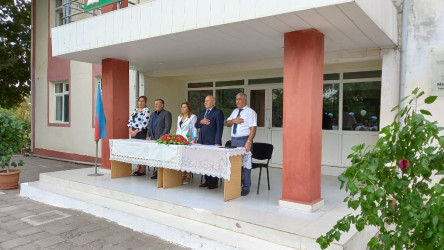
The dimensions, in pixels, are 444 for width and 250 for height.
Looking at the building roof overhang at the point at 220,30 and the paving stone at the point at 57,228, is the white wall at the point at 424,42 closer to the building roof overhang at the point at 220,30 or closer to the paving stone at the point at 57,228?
the building roof overhang at the point at 220,30

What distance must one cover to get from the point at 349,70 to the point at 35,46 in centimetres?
1075

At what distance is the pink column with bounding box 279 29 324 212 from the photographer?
3969mm

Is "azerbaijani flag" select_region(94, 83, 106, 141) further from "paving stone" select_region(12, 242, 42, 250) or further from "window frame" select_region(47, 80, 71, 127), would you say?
"window frame" select_region(47, 80, 71, 127)

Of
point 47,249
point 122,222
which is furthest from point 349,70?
point 47,249

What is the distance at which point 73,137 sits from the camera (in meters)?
10.1

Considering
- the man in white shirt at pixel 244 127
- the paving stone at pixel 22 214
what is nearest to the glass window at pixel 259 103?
the man in white shirt at pixel 244 127

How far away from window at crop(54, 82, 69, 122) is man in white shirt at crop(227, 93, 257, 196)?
8086 millimetres

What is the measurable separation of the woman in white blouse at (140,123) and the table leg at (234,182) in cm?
243

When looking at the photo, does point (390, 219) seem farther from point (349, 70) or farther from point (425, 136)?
point (349, 70)

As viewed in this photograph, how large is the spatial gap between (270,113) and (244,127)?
9.95 ft

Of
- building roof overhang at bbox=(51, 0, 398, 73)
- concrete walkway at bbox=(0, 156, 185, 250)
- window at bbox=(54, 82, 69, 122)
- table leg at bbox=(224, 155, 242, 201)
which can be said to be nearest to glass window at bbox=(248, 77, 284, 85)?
building roof overhang at bbox=(51, 0, 398, 73)

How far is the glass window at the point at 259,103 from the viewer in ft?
25.5

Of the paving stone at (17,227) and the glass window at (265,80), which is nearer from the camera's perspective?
the paving stone at (17,227)

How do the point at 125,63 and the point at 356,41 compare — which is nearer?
the point at 356,41
